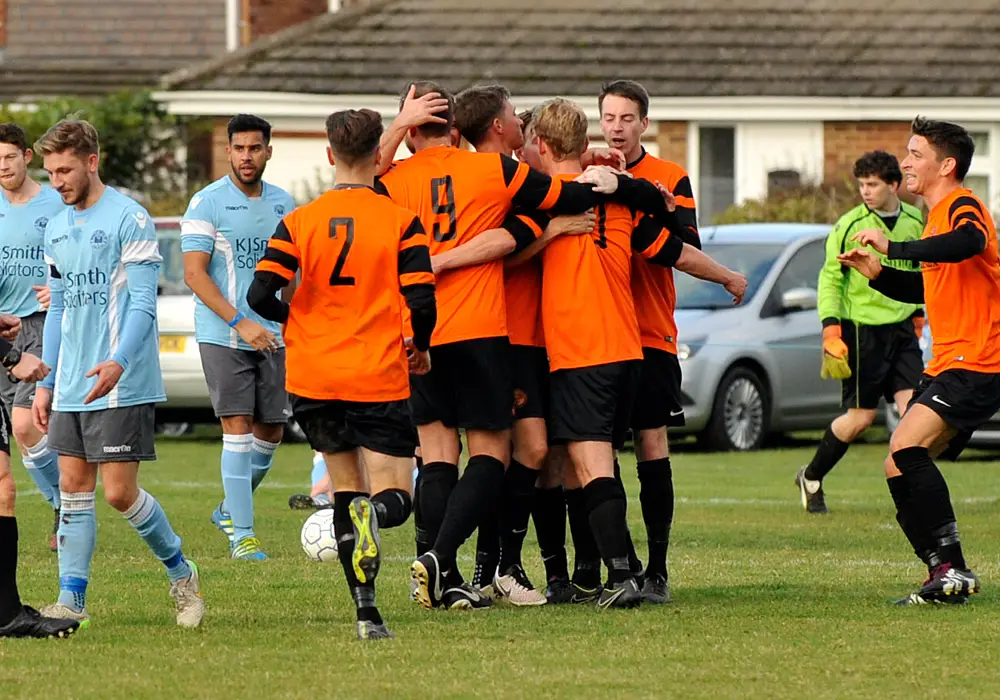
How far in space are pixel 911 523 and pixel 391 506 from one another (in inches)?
95.9

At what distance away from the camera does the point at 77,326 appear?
821 centimetres

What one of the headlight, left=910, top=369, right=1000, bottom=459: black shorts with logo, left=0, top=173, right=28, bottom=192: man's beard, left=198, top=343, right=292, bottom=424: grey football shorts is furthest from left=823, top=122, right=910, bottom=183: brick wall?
left=910, top=369, right=1000, bottom=459: black shorts with logo

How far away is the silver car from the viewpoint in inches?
726

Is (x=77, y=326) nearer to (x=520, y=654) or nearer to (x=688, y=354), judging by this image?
(x=520, y=654)

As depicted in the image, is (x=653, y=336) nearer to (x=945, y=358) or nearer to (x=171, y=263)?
(x=945, y=358)

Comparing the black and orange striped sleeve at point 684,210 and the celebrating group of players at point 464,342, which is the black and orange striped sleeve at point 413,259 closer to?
the celebrating group of players at point 464,342

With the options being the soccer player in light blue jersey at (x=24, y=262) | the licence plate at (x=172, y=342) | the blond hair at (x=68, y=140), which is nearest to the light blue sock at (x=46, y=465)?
the soccer player in light blue jersey at (x=24, y=262)

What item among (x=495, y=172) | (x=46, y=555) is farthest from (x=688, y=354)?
(x=495, y=172)

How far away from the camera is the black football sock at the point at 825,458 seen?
13.3 metres

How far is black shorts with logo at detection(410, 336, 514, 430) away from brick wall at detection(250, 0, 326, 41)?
2645 centimetres

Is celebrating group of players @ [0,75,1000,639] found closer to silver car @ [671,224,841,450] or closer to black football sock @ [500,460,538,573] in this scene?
black football sock @ [500,460,538,573]

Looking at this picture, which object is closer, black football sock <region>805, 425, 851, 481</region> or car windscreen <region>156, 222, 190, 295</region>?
black football sock <region>805, 425, 851, 481</region>

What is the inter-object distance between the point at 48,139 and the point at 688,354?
10.8 meters

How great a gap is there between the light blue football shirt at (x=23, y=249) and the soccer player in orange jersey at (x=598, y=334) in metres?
3.60
